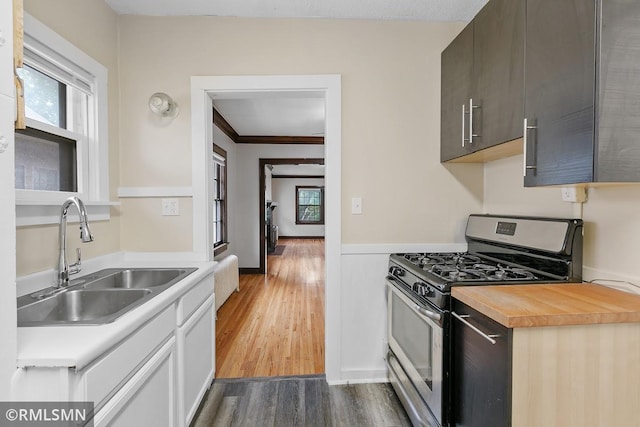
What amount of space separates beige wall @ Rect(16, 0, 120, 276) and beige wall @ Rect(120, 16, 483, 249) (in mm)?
A: 67

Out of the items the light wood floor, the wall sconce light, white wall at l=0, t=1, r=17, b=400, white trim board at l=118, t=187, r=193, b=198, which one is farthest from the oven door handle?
the wall sconce light

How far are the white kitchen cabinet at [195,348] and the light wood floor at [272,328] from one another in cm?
41

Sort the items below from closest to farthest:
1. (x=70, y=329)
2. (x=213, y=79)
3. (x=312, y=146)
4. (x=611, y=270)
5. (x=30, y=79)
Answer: (x=70, y=329), (x=611, y=270), (x=30, y=79), (x=213, y=79), (x=312, y=146)

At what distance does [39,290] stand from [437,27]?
2730mm

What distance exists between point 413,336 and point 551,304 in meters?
0.74

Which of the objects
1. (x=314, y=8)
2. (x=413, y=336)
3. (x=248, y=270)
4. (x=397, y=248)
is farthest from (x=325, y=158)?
(x=248, y=270)

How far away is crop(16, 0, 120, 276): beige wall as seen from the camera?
1418mm

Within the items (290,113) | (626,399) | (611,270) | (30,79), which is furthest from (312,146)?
(626,399)

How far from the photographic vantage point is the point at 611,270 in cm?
139

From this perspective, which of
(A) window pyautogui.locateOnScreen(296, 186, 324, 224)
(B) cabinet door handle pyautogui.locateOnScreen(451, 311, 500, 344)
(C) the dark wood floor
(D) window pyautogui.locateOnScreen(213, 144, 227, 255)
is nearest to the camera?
(B) cabinet door handle pyautogui.locateOnScreen(451, 311, 500, 344)

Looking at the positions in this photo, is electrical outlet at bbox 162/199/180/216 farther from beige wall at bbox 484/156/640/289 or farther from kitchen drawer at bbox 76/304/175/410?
beige wall at bbox 484/156/640/289

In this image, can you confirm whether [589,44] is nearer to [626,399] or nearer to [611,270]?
[611,270]

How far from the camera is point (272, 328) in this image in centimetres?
315

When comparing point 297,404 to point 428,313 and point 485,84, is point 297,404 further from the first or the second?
point 485,84
